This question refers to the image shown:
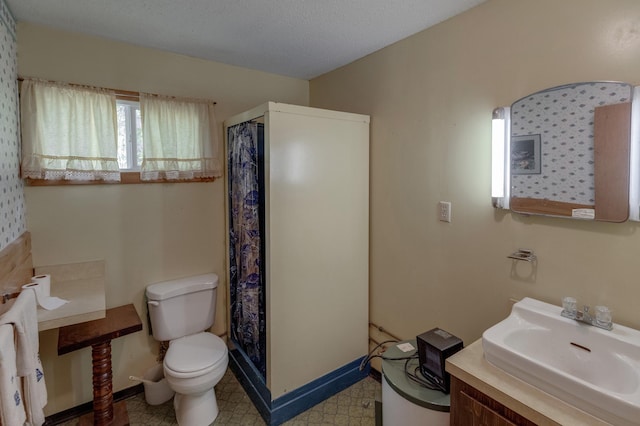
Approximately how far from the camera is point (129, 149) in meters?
2.23

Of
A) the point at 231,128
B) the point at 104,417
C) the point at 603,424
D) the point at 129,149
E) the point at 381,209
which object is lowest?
the point at 104,417

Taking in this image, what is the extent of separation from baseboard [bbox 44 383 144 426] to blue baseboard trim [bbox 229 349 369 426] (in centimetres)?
73

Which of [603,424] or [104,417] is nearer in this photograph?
[603,424]

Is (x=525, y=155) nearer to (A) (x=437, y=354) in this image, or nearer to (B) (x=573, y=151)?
(B) (x=573, y=151)

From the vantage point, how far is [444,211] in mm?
1880

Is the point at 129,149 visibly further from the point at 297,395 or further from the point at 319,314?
the point at 297,395

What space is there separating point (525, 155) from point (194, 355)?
2.15m

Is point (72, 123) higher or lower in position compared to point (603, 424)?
higher

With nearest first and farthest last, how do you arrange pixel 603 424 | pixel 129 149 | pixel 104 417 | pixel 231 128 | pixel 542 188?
pixel 603 424 → pixel 542 188 → pixel 104 417 → pixel 129 149 → pixel 231 128

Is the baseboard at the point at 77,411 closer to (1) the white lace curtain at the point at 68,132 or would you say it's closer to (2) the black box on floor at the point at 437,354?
(1) the white lace curtain at the point at 68,132

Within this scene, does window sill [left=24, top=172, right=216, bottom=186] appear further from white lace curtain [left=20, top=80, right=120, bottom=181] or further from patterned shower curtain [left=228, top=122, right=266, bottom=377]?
patterned shower curtain [left=228, top=122, right=266, bottom=377]

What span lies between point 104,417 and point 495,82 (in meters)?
2.90

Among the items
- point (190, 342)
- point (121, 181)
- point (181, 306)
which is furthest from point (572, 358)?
point (121, 181)

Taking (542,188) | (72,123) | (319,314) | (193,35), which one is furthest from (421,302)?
(72,123)
